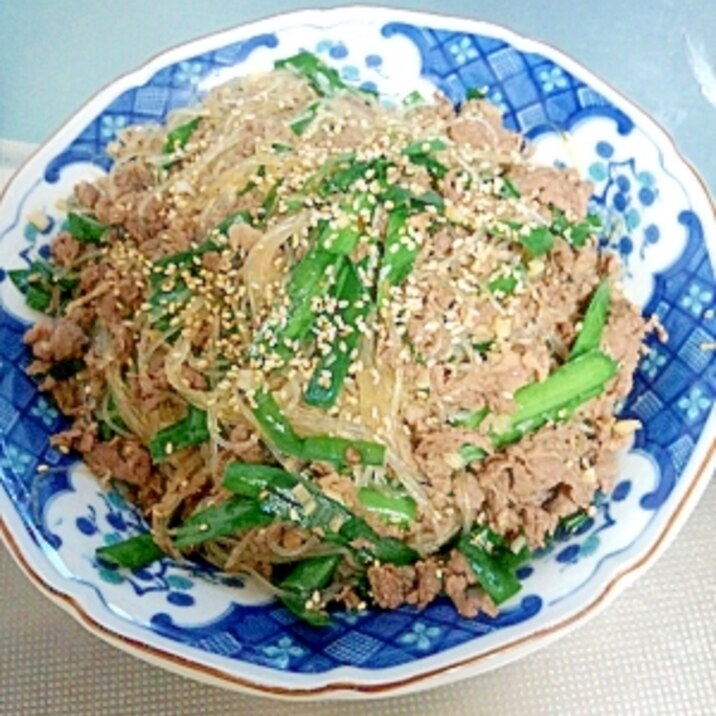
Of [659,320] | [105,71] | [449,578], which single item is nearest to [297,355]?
[449,578]

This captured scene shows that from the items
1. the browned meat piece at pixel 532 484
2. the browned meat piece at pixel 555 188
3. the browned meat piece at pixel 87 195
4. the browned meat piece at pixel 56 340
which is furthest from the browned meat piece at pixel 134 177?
the browned meat piece at pixel 532 484

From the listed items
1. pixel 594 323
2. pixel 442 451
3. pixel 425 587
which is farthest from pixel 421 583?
pixel 594 323

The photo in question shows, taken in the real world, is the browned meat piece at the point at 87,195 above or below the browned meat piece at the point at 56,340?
above

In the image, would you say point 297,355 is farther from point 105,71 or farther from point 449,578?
point 105,71

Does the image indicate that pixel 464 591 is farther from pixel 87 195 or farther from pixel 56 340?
pixel 87 195

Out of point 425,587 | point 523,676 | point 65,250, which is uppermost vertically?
point 65,250

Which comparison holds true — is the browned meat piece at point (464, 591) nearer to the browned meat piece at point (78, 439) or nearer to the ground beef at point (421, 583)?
the ground beef at point (421, 583)

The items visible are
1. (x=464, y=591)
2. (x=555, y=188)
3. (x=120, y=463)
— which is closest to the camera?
(x=464, y=591)

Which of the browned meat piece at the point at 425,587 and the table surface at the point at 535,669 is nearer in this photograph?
the browned meat piece at the point at 425,587

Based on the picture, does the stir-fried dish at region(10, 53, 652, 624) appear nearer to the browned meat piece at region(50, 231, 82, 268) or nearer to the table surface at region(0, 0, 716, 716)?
the browned meat piece at region(50, 231, 82, 268)
